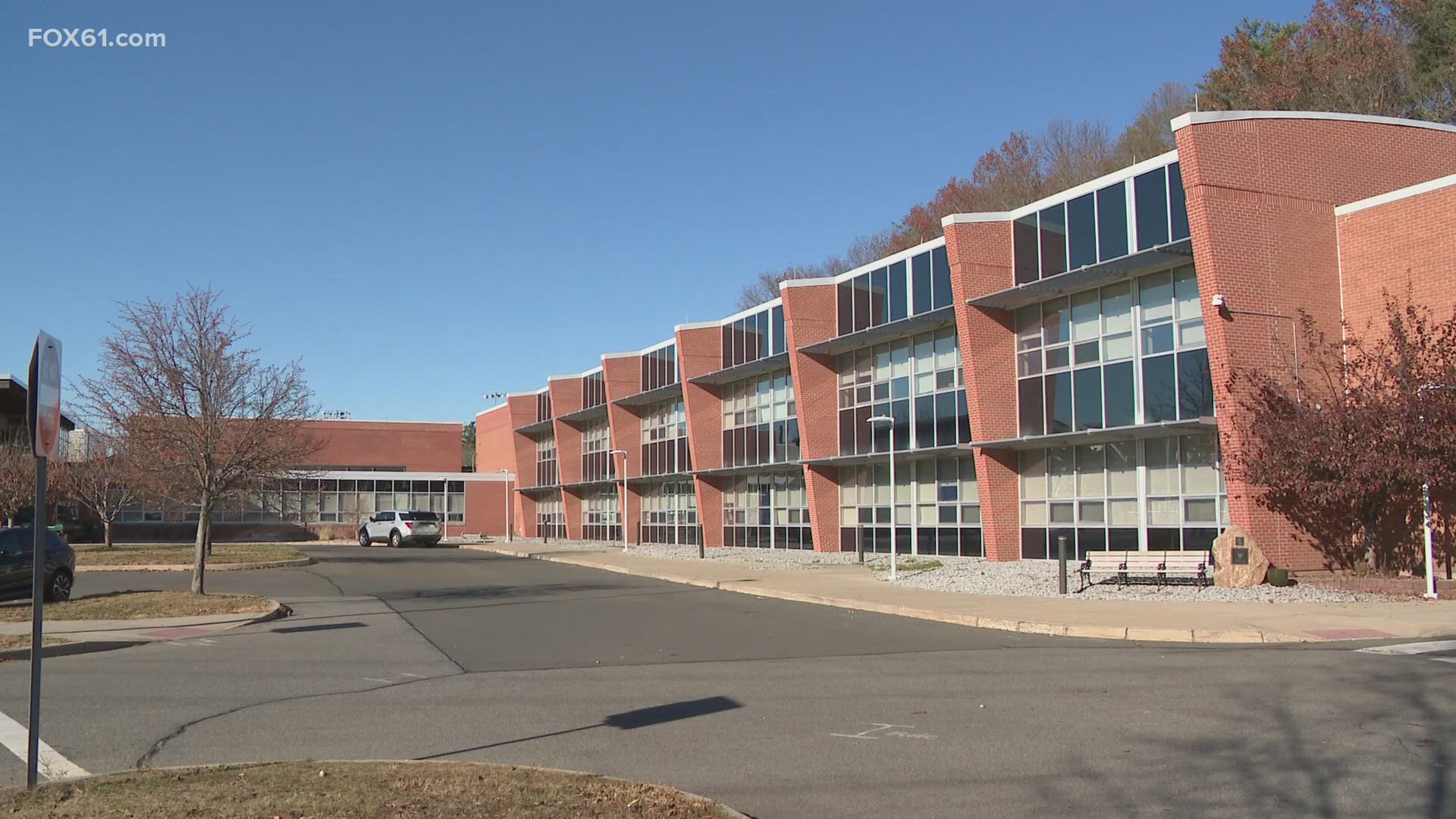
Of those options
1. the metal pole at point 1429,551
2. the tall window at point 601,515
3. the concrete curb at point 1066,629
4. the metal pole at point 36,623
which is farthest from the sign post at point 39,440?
the tall window at point 601,515

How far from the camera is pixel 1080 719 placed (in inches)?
371

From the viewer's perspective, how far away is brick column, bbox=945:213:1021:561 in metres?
28.6

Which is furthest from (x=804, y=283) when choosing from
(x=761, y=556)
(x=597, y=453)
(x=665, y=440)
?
(x=597, y=453)

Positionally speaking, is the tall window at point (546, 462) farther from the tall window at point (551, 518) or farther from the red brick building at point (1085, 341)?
the red brick building at point (1085, 341)

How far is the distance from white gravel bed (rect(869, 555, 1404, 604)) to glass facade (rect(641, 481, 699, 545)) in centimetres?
2021

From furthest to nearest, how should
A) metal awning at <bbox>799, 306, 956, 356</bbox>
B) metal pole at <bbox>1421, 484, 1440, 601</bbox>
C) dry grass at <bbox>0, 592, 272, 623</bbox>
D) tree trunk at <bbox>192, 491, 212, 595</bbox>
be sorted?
metal awning at <bbox>799, 306, 956, 356</bbox> < tree trunk at <bbox>192, 491, 212, 595</bbox> < metal pole at <bbox>1421, 484, 1440, 601</bbox> < dry grass at <bbox>0, 592, 272, 623</bbox>

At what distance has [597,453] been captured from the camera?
192ft

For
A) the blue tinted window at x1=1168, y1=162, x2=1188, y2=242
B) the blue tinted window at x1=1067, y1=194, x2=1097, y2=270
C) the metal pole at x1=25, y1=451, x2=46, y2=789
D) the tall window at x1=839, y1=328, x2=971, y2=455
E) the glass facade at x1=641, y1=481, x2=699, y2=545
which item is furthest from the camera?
the glass facade at x1=641, y1=481, x2=699, y2=545

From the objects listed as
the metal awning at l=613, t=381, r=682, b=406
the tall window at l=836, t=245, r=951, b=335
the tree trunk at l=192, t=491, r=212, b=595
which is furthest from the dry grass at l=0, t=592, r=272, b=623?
the metal awning at l=613, t=381, r=682, b=406

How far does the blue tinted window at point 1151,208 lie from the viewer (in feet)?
78.7

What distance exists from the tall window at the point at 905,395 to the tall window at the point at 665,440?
11.5 metres

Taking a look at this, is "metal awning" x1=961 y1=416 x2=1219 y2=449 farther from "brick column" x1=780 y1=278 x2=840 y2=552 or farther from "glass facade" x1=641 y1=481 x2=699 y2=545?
"glass facade" x1=641 y1=481 x2=699 y2=545

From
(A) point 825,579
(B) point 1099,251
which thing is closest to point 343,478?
(A) point 825,579

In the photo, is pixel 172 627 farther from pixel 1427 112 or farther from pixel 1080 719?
pixel 1427 112
